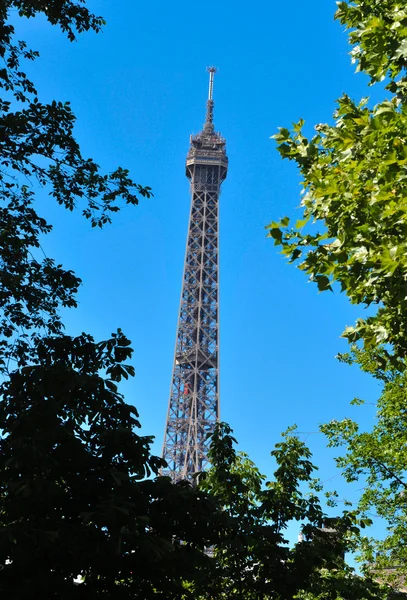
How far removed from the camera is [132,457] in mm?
7262

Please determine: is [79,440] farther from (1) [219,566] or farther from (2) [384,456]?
(2) [384,456]

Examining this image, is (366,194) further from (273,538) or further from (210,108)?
(210,108)

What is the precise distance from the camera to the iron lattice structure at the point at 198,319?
2440 inches

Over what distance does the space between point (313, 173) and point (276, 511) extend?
616 centimetres

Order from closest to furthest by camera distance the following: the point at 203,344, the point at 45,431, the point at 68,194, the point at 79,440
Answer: the point at 45,431
the point at 79,440
the point at 68,194
the point at 203,344

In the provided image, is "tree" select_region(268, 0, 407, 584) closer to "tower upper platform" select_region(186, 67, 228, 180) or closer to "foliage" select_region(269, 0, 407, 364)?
"foliage" select_region(269, 0, 407, 364)

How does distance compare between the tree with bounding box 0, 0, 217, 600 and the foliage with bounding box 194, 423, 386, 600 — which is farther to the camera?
the foliage with bounding box 194, 423, 386, 600

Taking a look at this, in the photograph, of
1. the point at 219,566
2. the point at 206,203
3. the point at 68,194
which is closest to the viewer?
the point at 219,566

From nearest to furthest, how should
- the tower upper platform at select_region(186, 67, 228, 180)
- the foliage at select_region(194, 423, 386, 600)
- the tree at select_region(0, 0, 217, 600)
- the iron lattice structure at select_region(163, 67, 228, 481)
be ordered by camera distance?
the tree at select_region(0, 0, 217, 600), the foliage at select_region(194, 423, 386, 600), the iron lattice structure at select_region(163, 67, 228, 481), the tower upper platform at select_region(186, 67, 228, 180)

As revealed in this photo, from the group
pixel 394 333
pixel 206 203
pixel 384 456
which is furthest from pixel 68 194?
pixel 206 203

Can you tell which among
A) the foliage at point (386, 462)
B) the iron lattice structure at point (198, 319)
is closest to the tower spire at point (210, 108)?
the iron lattice structure at point (198, 319)

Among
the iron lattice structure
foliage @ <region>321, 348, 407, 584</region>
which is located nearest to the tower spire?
the iron lattice structure

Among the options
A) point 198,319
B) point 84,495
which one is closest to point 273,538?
point 84,495

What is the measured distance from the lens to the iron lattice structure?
203 feet
